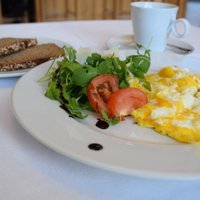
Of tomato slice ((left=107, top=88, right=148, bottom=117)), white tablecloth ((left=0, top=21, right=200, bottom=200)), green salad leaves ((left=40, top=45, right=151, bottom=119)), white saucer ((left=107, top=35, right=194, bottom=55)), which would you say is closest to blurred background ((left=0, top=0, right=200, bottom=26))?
white saucer ((left=107, top=35, right=194, bottom=55))

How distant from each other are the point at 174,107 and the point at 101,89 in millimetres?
145

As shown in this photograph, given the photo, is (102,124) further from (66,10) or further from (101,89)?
(66,10)

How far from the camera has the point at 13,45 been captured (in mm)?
929

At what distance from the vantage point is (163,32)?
104 cm

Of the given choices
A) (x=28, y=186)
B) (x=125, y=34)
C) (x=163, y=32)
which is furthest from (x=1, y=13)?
(x=28, y=186)

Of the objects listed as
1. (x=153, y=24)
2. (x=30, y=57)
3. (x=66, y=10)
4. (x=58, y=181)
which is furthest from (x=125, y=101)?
(x=66, y=10)

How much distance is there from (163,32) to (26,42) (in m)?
0.44

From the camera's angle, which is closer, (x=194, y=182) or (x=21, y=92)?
(x=194, y=182)

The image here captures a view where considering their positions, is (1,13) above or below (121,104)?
below

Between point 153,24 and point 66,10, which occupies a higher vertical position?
point 153,24

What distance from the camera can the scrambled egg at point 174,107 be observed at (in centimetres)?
54

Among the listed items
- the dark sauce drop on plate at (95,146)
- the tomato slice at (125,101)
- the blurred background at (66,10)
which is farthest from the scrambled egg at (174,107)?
the blurred background at (66,10)

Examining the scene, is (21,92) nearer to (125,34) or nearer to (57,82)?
(57,82)

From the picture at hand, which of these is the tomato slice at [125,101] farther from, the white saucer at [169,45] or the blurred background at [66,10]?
the blurred background at [66,10]
